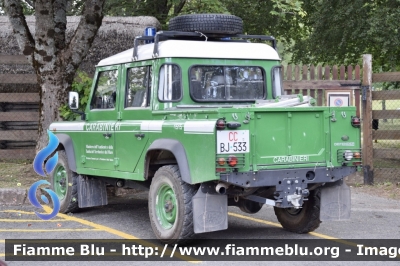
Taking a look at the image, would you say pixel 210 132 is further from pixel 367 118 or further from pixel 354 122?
pixel 367 118

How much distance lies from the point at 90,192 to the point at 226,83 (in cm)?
284

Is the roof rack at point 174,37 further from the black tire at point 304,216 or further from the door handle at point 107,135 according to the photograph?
the black tire at point 304,216

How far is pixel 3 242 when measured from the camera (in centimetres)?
796

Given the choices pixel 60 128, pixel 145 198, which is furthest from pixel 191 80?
pixel 145 198

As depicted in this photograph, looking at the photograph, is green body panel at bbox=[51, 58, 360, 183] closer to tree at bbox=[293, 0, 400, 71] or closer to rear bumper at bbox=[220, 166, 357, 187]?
rear bumper at bbox=[220, 166, 357, 187]

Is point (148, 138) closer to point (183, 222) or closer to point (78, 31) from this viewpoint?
point (183, 222)

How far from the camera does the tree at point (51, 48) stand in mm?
12398

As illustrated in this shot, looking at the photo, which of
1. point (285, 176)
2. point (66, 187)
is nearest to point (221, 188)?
point (285, 176)

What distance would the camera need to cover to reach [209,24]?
29.2ft

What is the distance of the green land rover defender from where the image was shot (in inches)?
278

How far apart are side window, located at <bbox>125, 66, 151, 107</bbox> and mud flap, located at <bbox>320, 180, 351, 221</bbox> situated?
2.47 meters

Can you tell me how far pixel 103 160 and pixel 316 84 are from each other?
5.18m

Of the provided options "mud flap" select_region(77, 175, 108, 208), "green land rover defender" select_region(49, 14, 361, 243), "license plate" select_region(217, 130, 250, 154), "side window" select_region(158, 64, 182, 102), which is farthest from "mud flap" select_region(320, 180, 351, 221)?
"mud flap" select_region(77, 175, 108, 208)

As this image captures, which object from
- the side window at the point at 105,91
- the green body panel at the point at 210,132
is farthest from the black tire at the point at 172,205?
the side window at the point at 105,91
